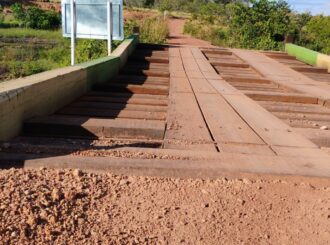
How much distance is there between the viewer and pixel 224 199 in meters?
3.34

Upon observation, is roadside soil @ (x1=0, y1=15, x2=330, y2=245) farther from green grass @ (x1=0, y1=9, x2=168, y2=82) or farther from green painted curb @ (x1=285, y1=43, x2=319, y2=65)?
green grass @ (x1=0, y1=9, x2=168, y2=82)

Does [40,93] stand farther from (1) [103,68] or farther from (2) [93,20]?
(2) [93,20]

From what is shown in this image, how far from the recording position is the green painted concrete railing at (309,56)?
1402cm

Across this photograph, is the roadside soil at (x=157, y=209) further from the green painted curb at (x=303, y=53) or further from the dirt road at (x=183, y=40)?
the dirt road at (x=183, y=40)

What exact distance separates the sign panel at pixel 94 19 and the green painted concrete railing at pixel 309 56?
5.73 metres

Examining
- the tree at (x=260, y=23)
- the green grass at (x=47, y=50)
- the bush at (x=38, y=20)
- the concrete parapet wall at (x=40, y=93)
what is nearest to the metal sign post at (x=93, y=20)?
the green grass at (x=47, y=50)

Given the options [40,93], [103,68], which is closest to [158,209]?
[40,93]

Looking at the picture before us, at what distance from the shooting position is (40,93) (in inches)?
221

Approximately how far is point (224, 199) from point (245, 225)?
337 mm

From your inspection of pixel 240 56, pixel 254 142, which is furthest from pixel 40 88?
pixel 240 56

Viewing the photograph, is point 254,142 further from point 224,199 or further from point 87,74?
point 87,74

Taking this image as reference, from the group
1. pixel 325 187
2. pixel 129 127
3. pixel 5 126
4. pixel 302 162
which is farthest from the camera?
pixel 129 127

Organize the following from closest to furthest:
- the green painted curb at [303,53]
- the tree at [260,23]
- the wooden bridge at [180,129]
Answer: the wooden bridge at [180,129] → the green painted curb at [303,53] → the tree at [260,23]

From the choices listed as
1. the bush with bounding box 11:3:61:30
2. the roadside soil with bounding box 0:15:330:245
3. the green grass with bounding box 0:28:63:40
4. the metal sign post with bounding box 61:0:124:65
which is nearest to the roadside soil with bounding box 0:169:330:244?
the roadside soil with bounding box 0:15:330:245
